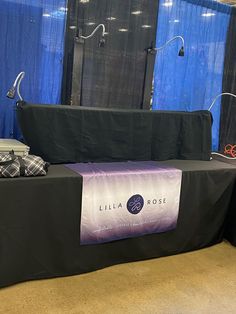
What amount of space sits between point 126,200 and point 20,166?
2.31 feet

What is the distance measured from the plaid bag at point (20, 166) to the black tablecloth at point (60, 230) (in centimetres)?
4

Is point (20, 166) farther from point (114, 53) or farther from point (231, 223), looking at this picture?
point (231, 223)

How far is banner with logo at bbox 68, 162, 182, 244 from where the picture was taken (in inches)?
81.9

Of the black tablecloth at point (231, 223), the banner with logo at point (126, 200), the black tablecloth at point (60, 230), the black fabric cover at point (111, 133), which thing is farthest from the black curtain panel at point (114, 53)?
the black tablecloth at point (231, 223)

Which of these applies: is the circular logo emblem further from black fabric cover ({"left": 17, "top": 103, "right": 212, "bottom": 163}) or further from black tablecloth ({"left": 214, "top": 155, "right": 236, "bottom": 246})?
black tablecloth ({"left": 214, "top": 155, "right": 236, "bottom": 246})

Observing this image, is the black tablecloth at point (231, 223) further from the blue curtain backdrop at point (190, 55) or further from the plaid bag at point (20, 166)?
the plaid bag at point (20, 166)

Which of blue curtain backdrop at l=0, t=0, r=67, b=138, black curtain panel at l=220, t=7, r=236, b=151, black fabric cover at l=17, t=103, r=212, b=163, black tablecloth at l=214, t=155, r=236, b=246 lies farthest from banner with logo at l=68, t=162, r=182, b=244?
black curtain panel at l=220, t=7, r=236, b=151

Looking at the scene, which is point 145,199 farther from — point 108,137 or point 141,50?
point 141,50

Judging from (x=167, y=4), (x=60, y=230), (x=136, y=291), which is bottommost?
(x=136, y=291)

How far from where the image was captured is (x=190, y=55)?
3.31m

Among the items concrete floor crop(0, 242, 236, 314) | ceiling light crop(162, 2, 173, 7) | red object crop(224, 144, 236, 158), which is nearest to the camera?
concrete floor crop(0, 242, 236, 314)

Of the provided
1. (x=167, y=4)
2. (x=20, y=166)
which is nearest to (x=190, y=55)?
(x=167, y=4)

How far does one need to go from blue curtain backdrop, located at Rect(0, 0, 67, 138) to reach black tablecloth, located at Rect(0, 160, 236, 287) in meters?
0.71

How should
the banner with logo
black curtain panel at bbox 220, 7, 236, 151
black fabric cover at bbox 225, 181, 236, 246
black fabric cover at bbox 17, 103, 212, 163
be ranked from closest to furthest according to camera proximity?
the banner with logo → black fabric cover at bbox 17, 103, 212, 163 → black fabric cover at bbox 225, 181, 236, 246 → black curtain panel at bbox 220, 7, 236, 151
